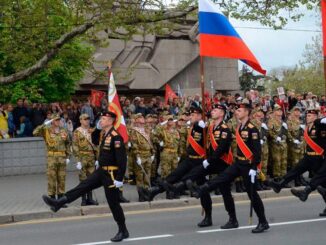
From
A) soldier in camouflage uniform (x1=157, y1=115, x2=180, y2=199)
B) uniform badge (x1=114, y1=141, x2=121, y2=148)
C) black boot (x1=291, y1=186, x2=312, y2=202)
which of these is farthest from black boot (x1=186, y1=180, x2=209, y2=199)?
soldier in camouflage uniform (x1=157, y1=115, x2=180, y2=199)

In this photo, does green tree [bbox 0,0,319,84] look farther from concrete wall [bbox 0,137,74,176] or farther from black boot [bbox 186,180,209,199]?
black boot [bbox 186,180,209,199]

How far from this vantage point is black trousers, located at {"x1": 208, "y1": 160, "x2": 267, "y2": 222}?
8766mm

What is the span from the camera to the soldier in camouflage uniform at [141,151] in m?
12.9

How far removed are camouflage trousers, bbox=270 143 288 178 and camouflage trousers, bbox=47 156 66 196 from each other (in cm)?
539

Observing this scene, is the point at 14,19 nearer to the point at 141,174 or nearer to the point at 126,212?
the point at 141,174

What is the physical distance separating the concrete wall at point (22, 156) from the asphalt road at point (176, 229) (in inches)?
270

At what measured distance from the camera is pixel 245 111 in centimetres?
902

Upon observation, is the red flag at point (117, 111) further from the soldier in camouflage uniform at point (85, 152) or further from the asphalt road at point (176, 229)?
the asphalt road at point (176, 229)

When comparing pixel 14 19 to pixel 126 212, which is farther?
pixel 14 19

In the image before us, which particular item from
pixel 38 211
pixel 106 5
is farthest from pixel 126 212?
pixel 106 5

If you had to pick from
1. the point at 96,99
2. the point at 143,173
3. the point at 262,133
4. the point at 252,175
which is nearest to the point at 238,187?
the point at 262,133

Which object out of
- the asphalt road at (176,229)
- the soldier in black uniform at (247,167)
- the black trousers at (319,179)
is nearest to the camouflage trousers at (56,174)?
the asphalt road at (176,229)

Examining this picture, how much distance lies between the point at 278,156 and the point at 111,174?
23.0ft

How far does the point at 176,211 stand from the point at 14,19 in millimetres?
8288
